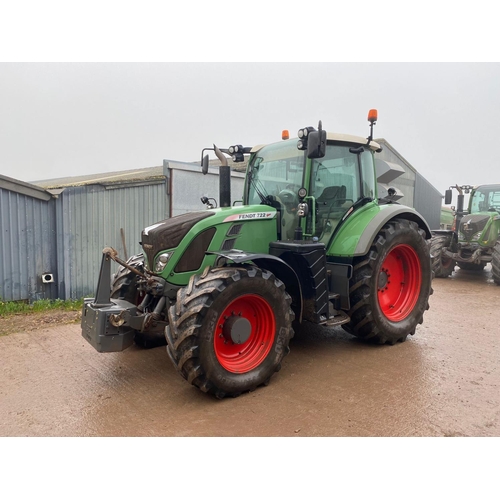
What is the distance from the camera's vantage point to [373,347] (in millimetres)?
4434

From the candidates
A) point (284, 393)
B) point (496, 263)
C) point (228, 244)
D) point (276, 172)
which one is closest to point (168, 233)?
point (228, 244)

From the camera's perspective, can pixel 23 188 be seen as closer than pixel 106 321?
No

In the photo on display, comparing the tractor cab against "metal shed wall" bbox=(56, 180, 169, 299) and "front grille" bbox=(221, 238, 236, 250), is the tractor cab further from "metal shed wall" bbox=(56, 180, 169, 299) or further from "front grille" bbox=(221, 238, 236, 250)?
"metal shed wall" bbox=(56, 180, 169, 299)

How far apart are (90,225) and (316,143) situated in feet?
15.9

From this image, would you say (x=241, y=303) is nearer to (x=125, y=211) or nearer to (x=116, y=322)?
(x=116, y=322)

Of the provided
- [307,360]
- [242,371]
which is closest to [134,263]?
[242,371]

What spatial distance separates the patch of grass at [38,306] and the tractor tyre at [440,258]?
763cm

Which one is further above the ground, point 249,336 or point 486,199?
point 486,199

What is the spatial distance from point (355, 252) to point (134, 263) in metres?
2.28

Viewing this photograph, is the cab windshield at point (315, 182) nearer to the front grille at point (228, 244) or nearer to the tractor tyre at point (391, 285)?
the tractor tyre at point (391, 285)

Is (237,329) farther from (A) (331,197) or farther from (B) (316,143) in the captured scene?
(A) (331,197)

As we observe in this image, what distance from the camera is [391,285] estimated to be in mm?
4887

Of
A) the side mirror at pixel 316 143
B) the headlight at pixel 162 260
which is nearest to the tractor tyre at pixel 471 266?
the side mirror at pixel 316 143

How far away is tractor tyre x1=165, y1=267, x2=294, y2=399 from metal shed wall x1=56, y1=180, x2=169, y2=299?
435cm
